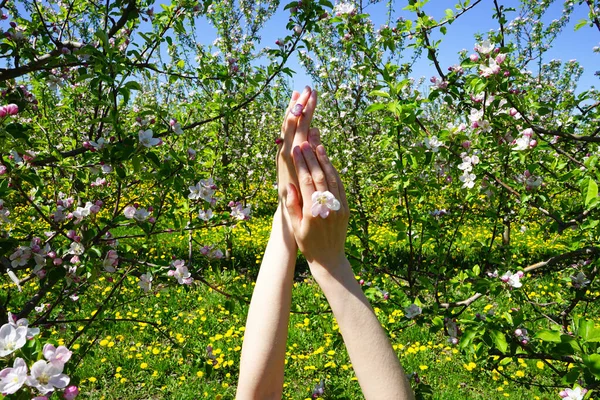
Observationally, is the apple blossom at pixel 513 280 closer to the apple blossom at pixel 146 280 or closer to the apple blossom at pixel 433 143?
the apple blossom at pixel 433 143

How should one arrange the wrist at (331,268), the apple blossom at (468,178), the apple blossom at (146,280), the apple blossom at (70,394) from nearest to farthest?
the wrist at (331,268)
the apple blossom at (70,394)
the apple blossom at (468,178)
the apple blossom at (146,280)

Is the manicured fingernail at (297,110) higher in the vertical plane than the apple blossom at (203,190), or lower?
lower

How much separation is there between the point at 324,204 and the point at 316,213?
0.02 metres

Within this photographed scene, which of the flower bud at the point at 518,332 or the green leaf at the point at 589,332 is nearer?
the green leaf at the point at 589,332

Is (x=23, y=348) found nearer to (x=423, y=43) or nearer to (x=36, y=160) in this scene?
(x=36, y=160)

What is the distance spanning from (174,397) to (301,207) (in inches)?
105

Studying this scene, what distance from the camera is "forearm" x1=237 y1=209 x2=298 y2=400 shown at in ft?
3.34

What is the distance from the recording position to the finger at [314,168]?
0.95 metres

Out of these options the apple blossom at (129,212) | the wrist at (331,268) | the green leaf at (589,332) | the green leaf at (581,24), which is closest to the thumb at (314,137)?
the wrist at (331,268)

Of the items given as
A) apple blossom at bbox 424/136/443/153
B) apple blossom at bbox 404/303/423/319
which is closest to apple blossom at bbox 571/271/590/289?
apple blossom at bbox 404/303/423/319

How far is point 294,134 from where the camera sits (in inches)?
43.1

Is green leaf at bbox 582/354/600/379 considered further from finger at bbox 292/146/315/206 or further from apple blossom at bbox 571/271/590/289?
apple blossom at bbox 571/271/590/289

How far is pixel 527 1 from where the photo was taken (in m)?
4.63

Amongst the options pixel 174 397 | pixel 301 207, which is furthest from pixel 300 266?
pixel 301 207
